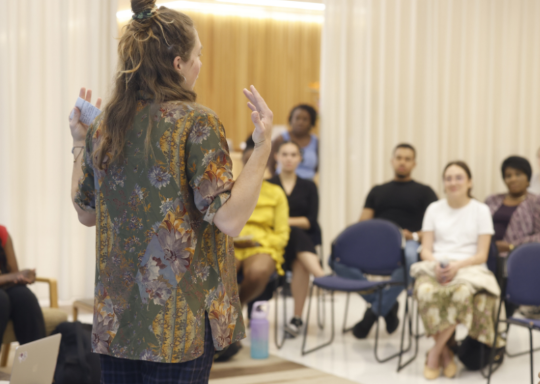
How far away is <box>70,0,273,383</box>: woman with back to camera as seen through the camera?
125cm

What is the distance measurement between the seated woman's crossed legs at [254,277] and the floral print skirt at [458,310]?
1006mm

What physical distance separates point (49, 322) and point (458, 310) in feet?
7.24

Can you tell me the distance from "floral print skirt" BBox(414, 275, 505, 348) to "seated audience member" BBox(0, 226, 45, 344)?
2.06m

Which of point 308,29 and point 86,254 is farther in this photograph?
point 308,29

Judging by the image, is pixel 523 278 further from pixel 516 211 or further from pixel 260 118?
pixel 260 118

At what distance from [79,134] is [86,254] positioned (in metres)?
3.74

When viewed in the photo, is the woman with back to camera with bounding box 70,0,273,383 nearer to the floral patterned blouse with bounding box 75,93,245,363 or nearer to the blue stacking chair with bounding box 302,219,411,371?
the floral patterned blouse with bounding box 75,93,245,363

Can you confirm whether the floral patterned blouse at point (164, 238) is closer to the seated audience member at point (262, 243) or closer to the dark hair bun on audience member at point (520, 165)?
the seated audience member at point (262, 243)

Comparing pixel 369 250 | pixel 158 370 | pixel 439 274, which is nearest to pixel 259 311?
pixel 369 250

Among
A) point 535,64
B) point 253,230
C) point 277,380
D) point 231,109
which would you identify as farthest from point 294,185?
point 231,109

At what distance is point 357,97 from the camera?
5.65 m

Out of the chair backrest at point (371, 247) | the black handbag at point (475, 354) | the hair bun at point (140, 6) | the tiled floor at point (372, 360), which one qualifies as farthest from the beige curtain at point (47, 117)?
the hair bun at point (140, 6)

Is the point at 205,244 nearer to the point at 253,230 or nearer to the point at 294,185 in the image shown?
the point at 253,230

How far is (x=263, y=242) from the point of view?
13.7ft
